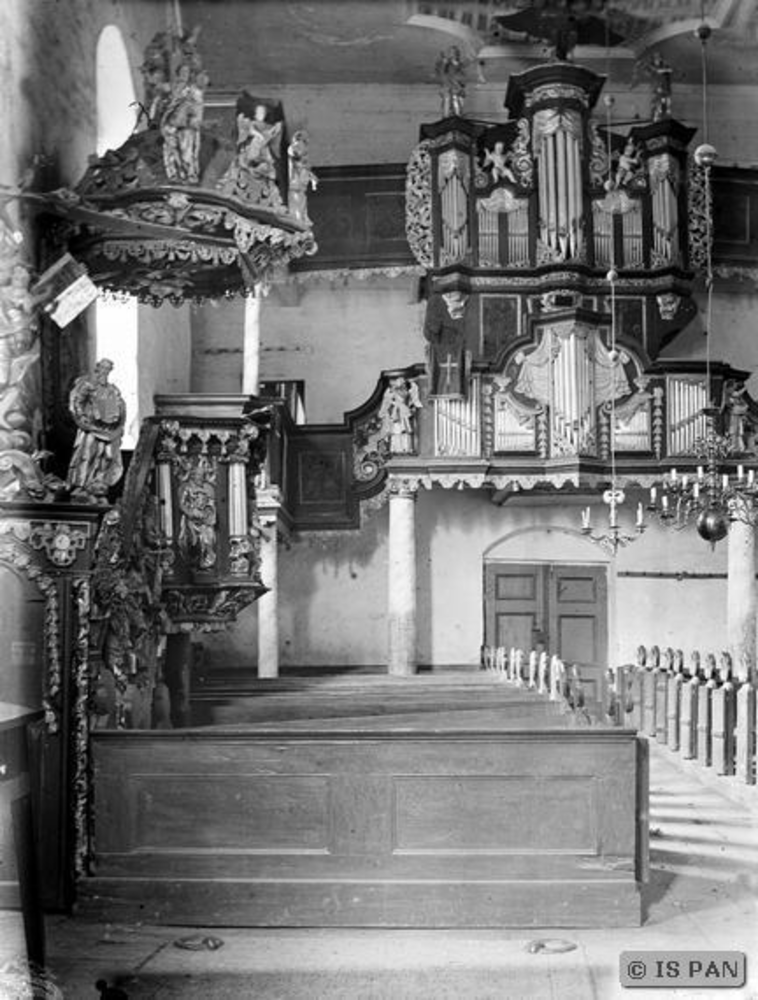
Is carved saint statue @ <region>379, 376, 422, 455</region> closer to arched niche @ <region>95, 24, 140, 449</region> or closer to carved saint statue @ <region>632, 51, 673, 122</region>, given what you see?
arched niche @ <region>95, 24, 140, 449</region>

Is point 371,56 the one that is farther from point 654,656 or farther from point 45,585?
point 45,585

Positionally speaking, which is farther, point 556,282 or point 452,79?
point 452,79

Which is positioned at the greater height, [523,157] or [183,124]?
[523,157]

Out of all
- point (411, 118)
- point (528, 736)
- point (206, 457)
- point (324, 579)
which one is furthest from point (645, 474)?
point (528, 736)

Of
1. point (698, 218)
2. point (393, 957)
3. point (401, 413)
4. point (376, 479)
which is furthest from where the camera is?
point (698, 218)

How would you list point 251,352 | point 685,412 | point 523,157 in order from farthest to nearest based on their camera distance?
point 523,157 → point 685,412 → point 251,352

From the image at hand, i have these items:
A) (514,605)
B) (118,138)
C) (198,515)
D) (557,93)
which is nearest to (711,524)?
(514,605)

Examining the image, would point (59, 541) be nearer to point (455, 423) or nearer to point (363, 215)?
point (455, 423)

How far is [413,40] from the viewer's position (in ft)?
53.6

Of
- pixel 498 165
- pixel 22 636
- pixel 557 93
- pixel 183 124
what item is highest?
pixel 557 93

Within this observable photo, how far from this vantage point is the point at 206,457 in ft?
28.9

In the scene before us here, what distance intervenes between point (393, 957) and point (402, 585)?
10.6 m

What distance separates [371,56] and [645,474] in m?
6.59

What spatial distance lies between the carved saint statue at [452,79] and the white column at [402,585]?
16.4 ft
